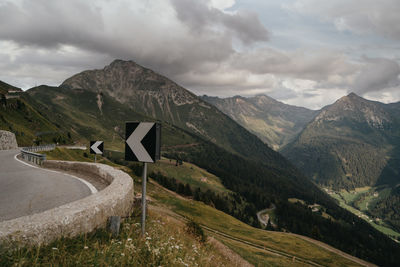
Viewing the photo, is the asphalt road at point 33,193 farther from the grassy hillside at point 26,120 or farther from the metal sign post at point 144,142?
the grassy hillside at point 26,120

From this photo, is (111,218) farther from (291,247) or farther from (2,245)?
(291,247)

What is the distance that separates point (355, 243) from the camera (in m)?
171

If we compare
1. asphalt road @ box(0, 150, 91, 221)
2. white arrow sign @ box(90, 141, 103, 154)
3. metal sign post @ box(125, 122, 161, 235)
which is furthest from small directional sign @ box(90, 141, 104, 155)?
metal sign post @ box(125, 122, 161, 235)

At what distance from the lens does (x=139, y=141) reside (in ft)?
24.0

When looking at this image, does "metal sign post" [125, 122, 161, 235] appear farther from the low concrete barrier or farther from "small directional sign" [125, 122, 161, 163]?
the low concrete barrier

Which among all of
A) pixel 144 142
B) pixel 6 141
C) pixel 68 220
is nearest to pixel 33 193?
pixel 68 220

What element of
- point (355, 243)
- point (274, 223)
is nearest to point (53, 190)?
point (274, 223)

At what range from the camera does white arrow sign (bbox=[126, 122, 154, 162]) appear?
7220 mm

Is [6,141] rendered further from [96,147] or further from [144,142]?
[144,142]

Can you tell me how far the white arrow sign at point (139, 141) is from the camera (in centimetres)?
722

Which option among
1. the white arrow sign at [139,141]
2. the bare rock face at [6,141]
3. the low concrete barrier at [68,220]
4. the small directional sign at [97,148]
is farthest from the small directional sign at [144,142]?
the bare rock face at [6,141]

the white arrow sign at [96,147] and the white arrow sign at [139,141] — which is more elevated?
the white arrow sign at [139,141]

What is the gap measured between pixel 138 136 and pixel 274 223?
Answer: 188462mm

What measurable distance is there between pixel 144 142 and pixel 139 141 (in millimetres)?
172
